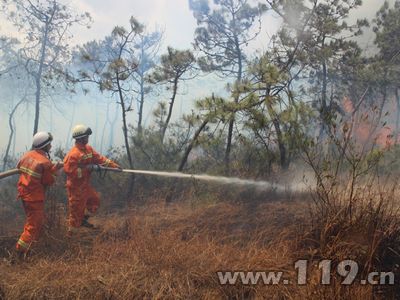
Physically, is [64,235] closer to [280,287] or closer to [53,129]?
[280,287]

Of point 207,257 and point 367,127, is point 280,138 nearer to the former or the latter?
point 207,257

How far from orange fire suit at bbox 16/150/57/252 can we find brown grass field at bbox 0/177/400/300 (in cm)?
21

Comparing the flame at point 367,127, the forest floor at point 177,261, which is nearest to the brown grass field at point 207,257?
the forest floor at point 177,261

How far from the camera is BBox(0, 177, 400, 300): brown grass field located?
12.8ft

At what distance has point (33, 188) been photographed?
526 centimetres

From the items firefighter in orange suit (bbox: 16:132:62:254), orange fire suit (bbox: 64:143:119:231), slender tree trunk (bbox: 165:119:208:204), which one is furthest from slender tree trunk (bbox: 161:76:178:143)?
firefighter in orange suit (bbox: 16:132:62:254)

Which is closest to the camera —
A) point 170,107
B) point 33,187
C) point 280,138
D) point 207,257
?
point 207,257

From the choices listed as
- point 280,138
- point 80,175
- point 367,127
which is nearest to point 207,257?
point 80,175

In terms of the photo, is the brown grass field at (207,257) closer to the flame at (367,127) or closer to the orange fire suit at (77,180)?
the orange fire suit at (77,180)

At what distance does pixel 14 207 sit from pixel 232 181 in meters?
5.39

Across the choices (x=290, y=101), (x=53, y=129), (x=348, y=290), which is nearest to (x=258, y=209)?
(x=290, y=101)

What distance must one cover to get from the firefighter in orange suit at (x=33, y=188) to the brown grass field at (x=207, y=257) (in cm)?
18

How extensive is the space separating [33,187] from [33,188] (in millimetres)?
13

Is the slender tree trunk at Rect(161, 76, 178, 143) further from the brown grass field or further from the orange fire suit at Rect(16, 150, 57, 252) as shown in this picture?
the orange fire suit at Rect(16, 150, 57, 252)
